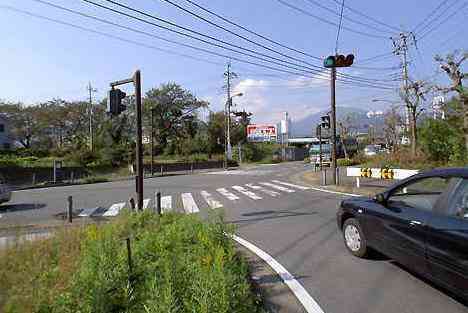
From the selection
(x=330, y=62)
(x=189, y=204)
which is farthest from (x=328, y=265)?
(x=330, y=62)

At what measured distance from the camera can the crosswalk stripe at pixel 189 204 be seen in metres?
12.9

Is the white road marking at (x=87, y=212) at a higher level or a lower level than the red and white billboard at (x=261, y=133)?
lower

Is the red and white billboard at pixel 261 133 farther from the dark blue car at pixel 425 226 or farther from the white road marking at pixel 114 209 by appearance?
the dark blue car at pixel 425 226

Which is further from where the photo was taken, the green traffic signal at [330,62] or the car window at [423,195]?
the green traffic signal at [330,62]

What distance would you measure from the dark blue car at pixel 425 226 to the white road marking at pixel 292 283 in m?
1.36

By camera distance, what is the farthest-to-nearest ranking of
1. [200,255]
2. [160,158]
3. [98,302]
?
[160,158] → [200,255] → [98,302]

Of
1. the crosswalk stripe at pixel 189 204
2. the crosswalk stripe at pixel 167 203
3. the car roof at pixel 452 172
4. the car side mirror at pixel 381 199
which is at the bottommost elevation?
the crosswalk stripe at pixel 167 203

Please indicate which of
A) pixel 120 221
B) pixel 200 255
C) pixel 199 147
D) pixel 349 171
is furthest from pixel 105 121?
pixel 200 255

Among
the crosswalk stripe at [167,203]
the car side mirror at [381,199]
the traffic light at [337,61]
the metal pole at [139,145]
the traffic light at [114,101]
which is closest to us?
the car side mirror at [381,199]

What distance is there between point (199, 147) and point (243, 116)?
932 inches

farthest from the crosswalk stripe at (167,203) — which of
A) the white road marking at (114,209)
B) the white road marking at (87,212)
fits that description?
the white road marking at (87,212)

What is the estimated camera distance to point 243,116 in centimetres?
8425

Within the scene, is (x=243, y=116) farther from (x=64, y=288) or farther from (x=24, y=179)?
(x=64, y=288)

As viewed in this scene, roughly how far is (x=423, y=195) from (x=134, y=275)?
4251 millimetres
